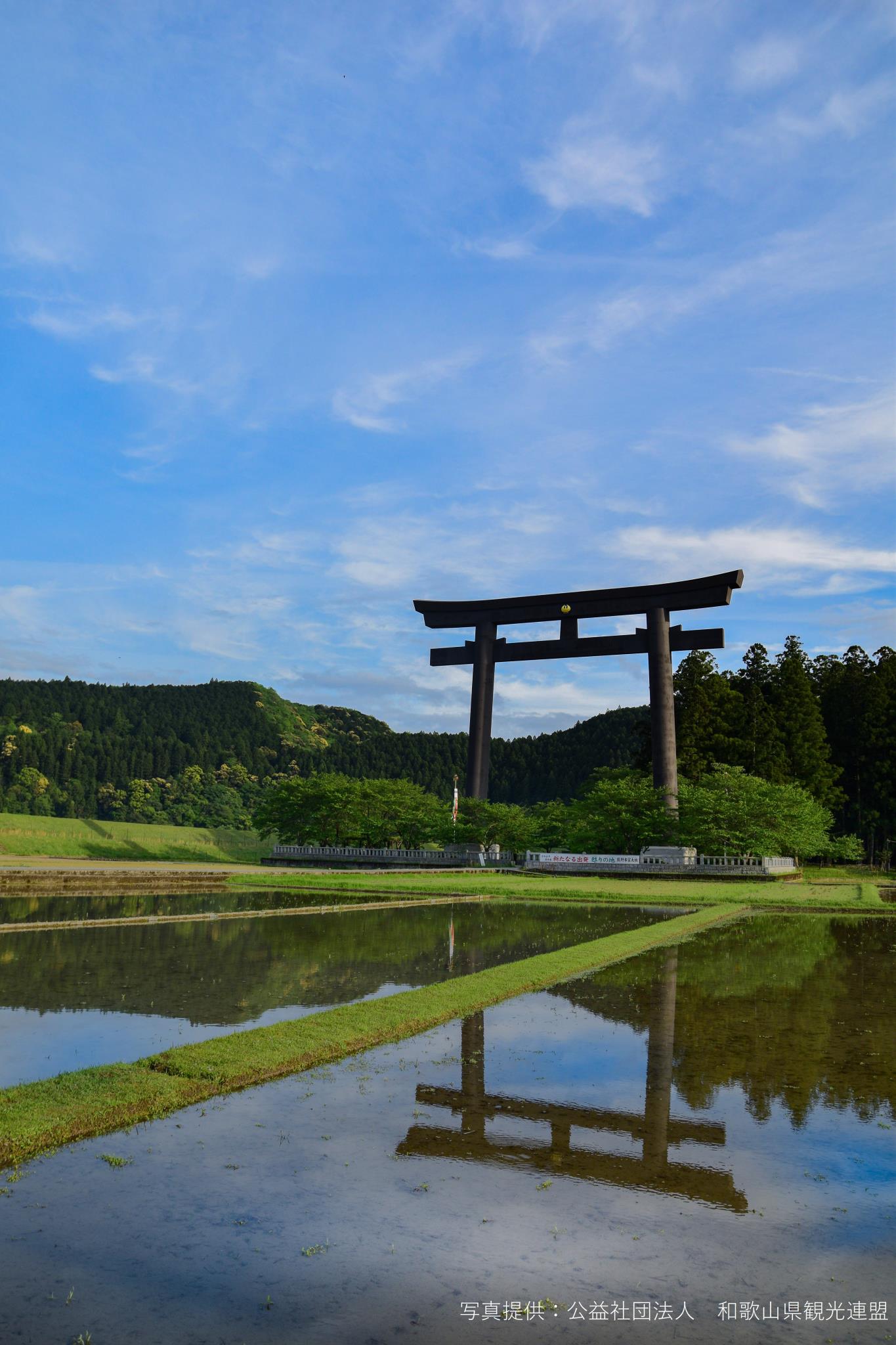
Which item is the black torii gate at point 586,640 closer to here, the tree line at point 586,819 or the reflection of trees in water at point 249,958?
the tree line at point 586,819

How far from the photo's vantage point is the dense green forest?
6606cm

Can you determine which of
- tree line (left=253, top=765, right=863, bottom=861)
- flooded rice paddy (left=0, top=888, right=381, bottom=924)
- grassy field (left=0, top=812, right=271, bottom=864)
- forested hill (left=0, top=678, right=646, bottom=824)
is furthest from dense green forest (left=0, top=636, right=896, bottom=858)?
flooded rice paddy (left=0, top=888, right=381, bottom=924)

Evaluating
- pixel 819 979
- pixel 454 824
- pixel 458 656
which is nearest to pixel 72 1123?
pixel 819 979

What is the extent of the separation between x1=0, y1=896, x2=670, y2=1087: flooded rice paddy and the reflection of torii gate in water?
3.48 meters

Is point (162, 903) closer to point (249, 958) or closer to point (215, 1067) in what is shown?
point (249, 958)

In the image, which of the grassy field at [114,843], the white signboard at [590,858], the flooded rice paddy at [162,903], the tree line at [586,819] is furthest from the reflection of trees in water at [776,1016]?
the grassy field at [114,843]

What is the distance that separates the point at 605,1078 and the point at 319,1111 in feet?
9.39

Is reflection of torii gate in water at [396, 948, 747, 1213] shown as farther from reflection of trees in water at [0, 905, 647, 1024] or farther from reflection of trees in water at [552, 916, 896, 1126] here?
reflection of trees in water at [0, 905, 647, 1024]

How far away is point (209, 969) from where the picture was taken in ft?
49.2

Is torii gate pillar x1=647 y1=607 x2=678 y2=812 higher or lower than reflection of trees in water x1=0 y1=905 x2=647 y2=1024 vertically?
higher

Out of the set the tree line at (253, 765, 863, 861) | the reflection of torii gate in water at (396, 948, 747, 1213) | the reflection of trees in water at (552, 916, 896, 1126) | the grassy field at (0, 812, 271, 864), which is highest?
the tree line at (253, 765, 863, 861)

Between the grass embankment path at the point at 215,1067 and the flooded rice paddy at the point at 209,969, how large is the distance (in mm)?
687

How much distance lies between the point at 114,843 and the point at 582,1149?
180 feet

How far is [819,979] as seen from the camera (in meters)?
15.4
